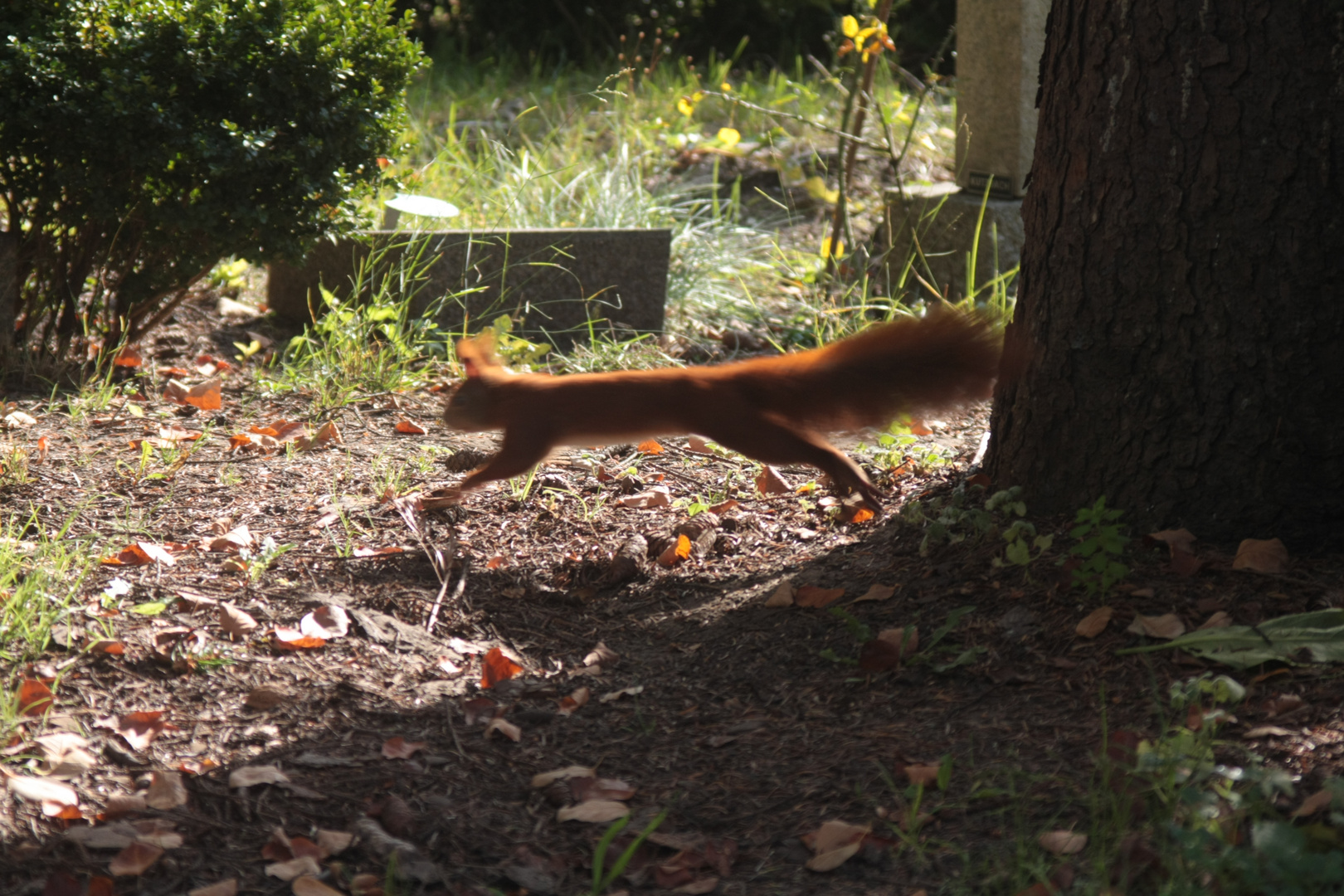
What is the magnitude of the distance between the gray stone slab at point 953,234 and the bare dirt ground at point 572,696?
9.25 feet

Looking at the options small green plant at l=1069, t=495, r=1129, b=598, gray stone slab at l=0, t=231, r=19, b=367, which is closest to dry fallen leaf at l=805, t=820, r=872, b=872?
small green plant at l=1069, t=495, r=1129, b=598

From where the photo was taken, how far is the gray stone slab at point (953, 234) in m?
6.02

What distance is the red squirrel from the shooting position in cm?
304

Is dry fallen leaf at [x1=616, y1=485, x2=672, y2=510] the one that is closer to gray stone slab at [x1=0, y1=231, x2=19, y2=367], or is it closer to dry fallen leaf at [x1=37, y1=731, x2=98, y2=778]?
dry fallen leaf at [x1=37, y1=731, x2=98, y2=778]

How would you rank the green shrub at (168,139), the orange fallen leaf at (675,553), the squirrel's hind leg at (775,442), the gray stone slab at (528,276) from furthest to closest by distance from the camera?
the gray stone slab at (528,276), the green shrub at (168,139), the orange fallen leaf at (675,553), the squirrel's hind leg at (775,442)

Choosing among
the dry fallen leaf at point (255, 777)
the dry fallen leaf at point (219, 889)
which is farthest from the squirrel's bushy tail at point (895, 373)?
the dry fallen leaf at point (219, 889)

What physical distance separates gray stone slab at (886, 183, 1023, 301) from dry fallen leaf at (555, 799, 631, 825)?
4251mm

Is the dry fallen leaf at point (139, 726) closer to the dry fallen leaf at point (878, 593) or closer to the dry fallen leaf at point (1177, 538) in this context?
the dry fallen leaf at point (878, 593)

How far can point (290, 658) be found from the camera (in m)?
2.67

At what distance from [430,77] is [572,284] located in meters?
5.08

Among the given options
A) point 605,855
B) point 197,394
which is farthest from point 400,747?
point 197,394

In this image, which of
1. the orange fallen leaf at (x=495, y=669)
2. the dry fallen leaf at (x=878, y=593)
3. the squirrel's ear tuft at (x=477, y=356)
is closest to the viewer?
the orange fallen leaf at (x=495, y=669)

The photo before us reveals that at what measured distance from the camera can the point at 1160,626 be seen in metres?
2.49

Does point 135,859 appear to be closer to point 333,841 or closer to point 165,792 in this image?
point 165,792
